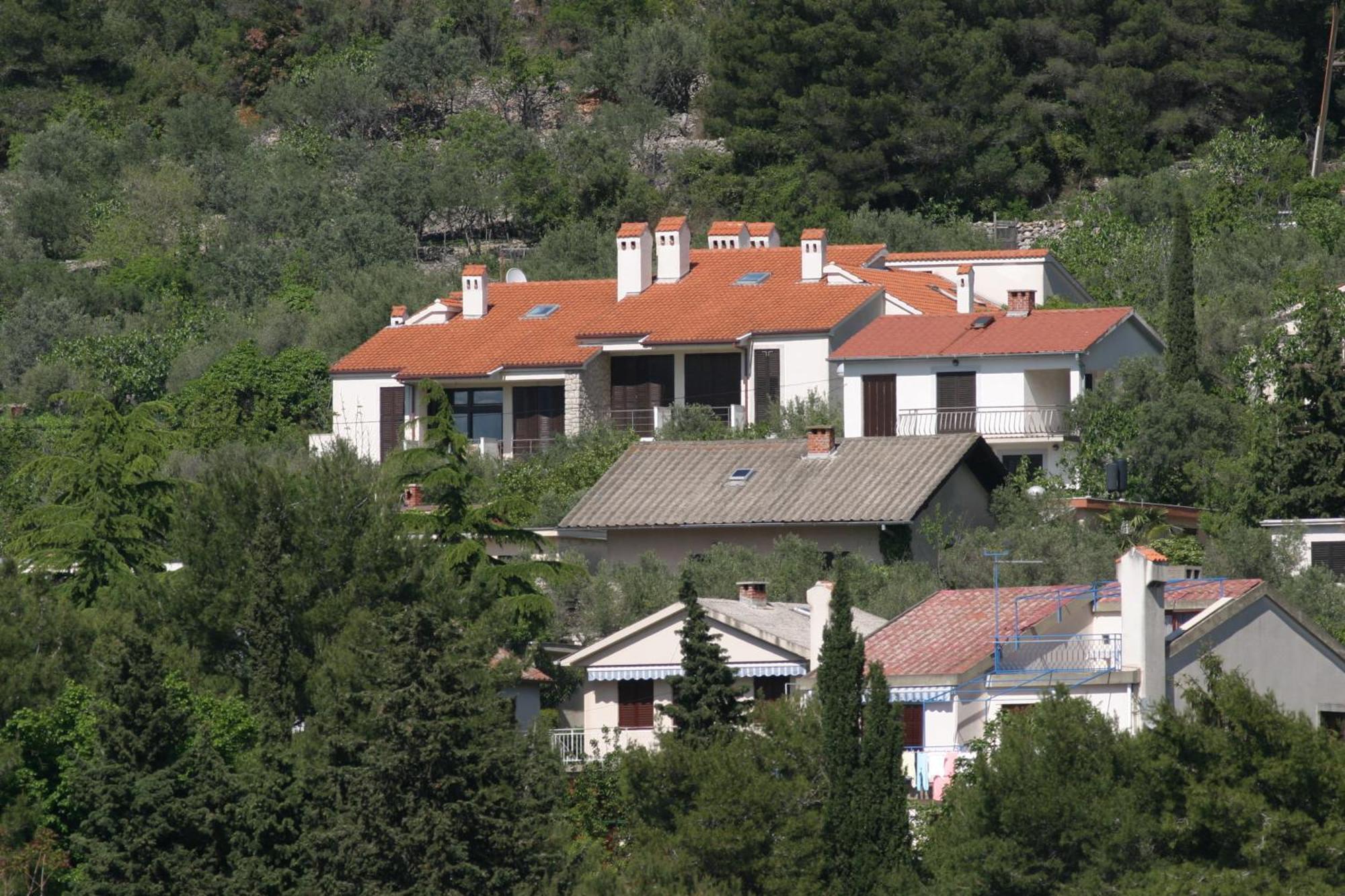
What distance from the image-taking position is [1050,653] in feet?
119

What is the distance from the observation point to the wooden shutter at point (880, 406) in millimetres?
55062

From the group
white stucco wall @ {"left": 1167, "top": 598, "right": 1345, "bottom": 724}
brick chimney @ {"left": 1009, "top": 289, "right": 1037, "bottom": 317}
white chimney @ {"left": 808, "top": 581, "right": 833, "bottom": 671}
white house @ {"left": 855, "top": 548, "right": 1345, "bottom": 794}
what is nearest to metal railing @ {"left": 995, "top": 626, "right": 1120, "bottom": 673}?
white house @ {"left": 855, "top": 548, "right": 1345, "bottom": 794}

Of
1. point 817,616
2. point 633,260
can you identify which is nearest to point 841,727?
point 817,616

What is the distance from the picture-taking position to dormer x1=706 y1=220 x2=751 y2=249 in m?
66.9

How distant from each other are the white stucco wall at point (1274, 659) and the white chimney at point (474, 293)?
30.5 meters

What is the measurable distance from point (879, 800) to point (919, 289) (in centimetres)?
2936

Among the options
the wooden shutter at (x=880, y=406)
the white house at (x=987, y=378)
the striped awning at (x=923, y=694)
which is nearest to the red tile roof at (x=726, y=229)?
the white house at (x=987, y=378)

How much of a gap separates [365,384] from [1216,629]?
1132 inches

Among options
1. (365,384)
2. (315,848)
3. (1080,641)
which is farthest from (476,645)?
(365,384)

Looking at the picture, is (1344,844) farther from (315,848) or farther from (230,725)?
(230,725)

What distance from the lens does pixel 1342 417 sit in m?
47.8

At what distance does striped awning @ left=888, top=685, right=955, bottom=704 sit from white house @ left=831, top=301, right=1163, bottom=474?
57.6 feet

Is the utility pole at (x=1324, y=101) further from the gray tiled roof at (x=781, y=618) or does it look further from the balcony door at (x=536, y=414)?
the gray tiled roof at (x=781, y=618)

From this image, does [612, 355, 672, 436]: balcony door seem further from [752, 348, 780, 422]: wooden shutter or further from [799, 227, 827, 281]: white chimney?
[799, 227, 827, 281]: white chimney
